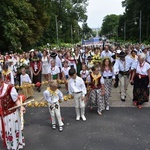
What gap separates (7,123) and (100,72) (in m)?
4.08

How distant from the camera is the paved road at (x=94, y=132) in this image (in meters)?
5.65

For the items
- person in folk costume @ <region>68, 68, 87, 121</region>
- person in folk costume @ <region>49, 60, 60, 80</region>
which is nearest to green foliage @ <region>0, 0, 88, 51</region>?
person in folk costume @ <region>49, 60, 60, 80</region>

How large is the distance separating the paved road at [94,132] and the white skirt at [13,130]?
53 cm

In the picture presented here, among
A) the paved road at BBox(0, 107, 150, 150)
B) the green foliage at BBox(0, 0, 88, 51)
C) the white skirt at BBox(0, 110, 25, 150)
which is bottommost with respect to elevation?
the paved road at BBox(0, 107, 150, 150)

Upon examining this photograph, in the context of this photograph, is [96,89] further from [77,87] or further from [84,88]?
[77,87]

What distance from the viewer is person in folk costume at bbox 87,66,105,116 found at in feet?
24.8

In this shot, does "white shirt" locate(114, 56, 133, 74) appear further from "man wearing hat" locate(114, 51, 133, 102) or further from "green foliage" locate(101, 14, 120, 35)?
"green foliage" locate(101, 14, 120, 35)

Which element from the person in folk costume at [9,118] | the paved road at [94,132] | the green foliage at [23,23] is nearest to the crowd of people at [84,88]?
the person in folk costume at [9,118]

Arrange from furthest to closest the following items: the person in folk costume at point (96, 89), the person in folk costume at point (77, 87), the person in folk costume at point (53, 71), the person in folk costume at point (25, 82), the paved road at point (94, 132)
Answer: the person in folk costume at point (53, 71) → the person in folk costume at point (25, 82) → the person in folk costume at point (96, 89) → the person in folk costume at point (77, 87) → the paved road at point (94, 132)

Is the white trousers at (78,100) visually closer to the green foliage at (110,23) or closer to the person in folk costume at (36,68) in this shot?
the person in folk costume at (36,68)

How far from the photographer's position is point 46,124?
7.10m

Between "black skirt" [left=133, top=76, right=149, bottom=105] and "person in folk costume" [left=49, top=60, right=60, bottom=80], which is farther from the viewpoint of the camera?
"person in folk costume" [left=49, top=60, right=60, bottom=80]

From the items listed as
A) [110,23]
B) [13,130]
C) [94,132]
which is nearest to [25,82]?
[94,132]

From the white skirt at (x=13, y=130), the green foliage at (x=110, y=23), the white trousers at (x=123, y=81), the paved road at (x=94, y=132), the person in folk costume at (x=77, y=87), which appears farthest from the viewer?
the green foliage at (x=110, y=23)
